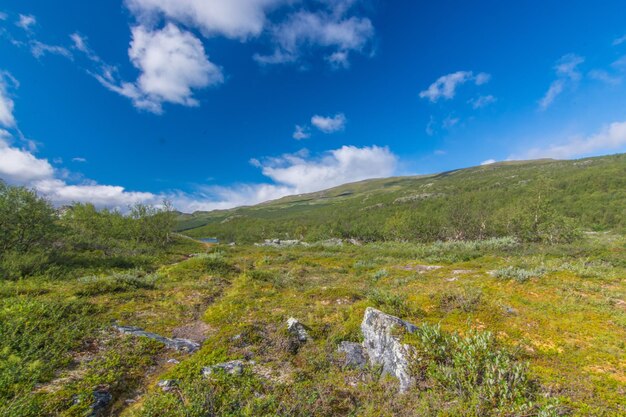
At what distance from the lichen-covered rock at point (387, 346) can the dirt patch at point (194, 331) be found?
593 cm

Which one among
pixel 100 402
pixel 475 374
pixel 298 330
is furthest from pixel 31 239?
pixel 475 374

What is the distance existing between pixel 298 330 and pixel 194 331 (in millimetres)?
4304

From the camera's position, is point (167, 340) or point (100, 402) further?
point (167, 340)

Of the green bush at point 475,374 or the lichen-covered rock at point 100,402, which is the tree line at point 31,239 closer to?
the lichen-covered rock at point 100,402

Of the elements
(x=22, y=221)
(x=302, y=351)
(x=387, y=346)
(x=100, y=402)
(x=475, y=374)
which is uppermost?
(x=22, y=221)

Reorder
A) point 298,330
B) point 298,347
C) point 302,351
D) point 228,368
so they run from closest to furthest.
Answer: point 228,368
point 302,351
point 298,347
point 298,330

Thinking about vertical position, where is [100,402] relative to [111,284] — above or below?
below

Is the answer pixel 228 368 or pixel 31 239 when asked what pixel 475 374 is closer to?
pixel 228 368

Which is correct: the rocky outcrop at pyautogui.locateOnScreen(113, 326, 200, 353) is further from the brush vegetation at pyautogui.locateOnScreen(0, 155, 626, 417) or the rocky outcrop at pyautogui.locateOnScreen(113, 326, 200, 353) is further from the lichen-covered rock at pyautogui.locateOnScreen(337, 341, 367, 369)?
the lichen-covered rock at pyautogui.locateOnScreen(337, 341, 367, 369)

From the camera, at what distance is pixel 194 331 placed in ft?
32.4

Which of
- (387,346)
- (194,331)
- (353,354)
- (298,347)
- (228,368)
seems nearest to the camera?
(228,368)

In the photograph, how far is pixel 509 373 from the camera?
546 centimetres

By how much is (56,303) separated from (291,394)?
10.2 meters

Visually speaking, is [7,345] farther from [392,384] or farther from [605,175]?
[605,175]
